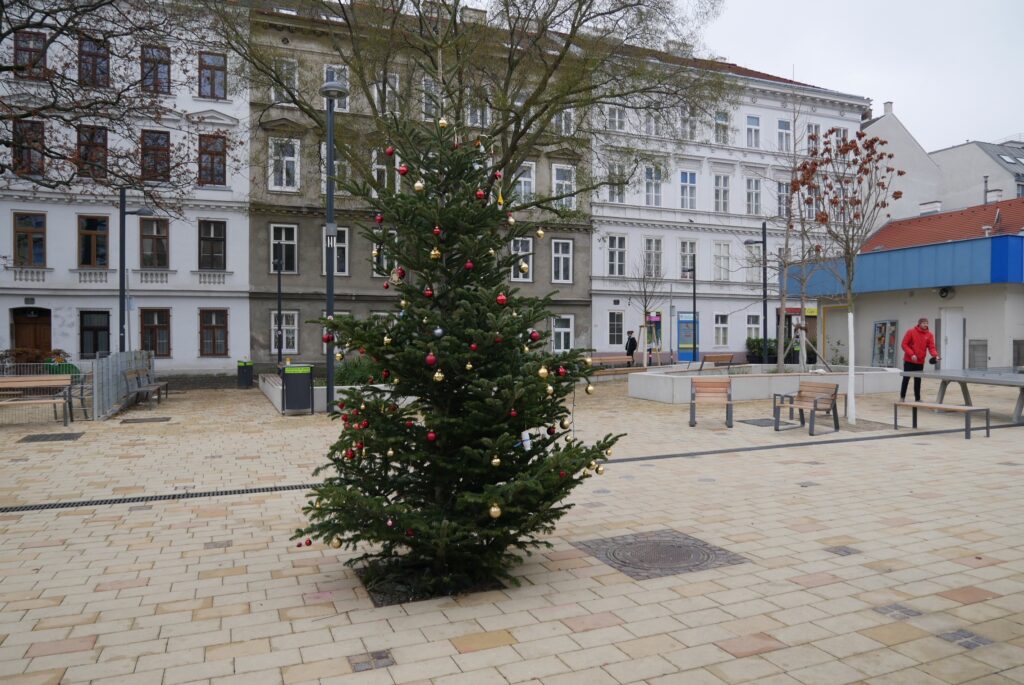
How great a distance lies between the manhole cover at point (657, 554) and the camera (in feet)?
19.2

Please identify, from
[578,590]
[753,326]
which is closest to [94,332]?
[578,590]

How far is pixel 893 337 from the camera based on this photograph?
1377 inches

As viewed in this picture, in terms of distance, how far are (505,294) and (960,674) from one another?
11.1 ft

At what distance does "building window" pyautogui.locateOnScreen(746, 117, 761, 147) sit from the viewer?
44000 mm

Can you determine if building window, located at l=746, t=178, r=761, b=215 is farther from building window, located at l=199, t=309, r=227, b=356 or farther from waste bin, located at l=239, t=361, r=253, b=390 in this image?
waste bin, located at l=239, t=361, r=253, b=390

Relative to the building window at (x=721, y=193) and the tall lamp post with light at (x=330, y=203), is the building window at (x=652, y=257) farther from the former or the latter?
the tall lamp post with light at (x=330, y=203)

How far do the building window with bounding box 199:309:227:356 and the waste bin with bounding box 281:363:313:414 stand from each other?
52.2 feet

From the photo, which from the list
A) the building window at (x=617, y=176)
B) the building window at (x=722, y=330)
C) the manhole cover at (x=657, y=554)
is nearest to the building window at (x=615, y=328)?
the building window at (x=722, y=330)

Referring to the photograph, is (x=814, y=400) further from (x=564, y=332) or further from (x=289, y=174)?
(x=289, y=174)

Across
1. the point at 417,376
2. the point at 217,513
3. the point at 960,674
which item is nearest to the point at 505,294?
the point at 417,376

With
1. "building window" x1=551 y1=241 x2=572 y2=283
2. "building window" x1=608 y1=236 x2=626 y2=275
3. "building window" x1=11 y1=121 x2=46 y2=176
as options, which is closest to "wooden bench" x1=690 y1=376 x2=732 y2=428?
"building window" x1=11 y1=121 x2=46 y2=176

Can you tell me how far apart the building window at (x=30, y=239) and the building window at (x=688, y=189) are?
30.7 metres

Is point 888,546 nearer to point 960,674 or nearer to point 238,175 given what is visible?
point 960,674

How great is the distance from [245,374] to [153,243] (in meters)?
7.58
